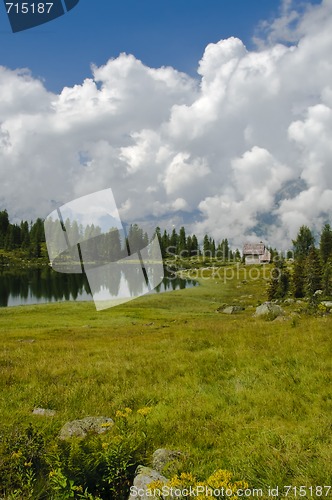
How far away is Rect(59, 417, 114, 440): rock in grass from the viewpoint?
7734 mm

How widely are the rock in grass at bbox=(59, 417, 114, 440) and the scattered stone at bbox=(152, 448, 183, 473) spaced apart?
167 cm

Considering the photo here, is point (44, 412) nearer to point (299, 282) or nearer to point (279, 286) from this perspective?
point (279, 286)

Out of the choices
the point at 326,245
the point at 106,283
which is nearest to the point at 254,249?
the point at 326,245

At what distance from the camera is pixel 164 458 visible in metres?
6.48

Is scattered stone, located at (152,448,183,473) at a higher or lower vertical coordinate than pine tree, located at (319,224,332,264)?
lower

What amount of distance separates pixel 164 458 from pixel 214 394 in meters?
3.94

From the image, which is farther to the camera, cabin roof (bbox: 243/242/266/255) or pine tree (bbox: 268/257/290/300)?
cabin roof (bbox: 243/242/266/255)

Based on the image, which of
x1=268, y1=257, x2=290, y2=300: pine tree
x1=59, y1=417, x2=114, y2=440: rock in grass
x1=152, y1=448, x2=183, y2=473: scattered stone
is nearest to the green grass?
x1=152, y1=448, x2=183, y2=473: scattered stone

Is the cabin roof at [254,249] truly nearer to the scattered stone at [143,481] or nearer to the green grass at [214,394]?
the green grass at [214,394]

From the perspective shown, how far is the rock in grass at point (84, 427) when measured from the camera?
773cm

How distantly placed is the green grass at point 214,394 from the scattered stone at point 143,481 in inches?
34.5

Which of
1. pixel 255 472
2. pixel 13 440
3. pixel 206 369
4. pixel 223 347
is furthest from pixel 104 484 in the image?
pixel 223 347

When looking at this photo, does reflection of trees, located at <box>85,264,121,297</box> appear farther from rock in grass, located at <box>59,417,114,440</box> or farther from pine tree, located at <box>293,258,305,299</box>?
rock in grass, located at <box>59,417,114,440</box>

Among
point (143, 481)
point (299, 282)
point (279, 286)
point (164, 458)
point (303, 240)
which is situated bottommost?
point (279, 286)
